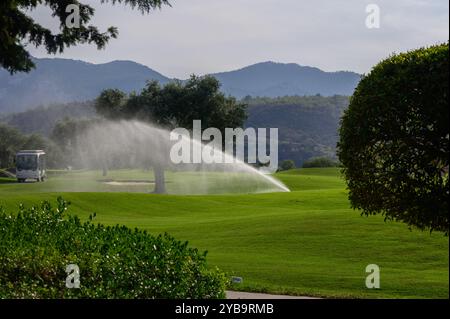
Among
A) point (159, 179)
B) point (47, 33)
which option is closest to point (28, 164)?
point (159, 179)

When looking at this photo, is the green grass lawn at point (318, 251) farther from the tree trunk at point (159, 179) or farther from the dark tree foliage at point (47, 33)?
the tree trunk at point (159, 179)

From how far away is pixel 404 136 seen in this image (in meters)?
11.7

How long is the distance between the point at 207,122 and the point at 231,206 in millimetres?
20344

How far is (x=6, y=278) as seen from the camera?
10.1 m

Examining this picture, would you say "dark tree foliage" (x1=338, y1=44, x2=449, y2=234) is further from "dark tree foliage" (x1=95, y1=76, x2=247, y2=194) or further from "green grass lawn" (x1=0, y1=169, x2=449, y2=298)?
"dark tree foliage" (x1=95, y1=76, x2=247, y2=194)

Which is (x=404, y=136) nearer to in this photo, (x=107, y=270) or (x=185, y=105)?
(x=107, y=270)

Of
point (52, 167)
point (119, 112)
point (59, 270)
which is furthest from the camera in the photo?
point (52, 167)

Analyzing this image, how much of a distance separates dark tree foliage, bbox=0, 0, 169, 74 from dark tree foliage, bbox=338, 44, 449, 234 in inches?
289

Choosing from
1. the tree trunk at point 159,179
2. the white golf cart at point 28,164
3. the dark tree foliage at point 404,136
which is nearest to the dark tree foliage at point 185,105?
the tree trunk at point 159,179

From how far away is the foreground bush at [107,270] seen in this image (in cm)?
949
